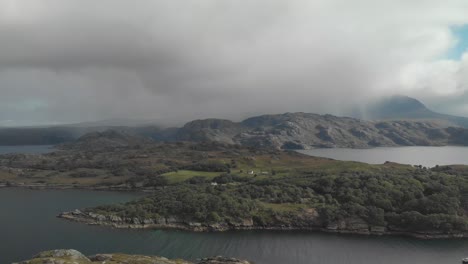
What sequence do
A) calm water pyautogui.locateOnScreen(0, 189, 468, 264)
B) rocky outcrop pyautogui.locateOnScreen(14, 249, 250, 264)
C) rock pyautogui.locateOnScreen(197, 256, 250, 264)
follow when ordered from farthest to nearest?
calm water pyautogui.locateOnScreen(0, 189, 468, 264)
rock pyautogui.locateOnScreen(197, 256, 250, 264)
rocky outcrop pyautogui.locateOnScreen(14, 249, 250, 264)

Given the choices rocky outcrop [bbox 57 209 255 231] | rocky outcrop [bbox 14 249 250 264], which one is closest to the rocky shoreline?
rocky outcrop [bbox 57 209 255 231]

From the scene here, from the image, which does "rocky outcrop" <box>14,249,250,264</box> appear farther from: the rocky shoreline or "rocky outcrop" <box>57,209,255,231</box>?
the rocky shoreline

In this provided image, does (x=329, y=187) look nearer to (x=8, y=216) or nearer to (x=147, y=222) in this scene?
(x=147, y=222)

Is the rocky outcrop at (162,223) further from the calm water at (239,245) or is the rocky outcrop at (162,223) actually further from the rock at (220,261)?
the rock at (220,261)

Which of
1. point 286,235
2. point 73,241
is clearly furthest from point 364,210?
point 73,241

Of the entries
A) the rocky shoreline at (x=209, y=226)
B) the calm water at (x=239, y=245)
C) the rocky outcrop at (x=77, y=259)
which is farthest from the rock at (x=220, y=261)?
the rocky shoreline at (x=209, y=226)

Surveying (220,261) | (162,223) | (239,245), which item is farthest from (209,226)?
(220,261)

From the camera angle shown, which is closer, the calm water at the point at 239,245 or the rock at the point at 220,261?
the rock at the point at 220,261

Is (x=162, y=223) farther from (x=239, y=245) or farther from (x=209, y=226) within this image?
(x=239, y=245)
